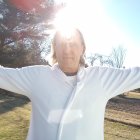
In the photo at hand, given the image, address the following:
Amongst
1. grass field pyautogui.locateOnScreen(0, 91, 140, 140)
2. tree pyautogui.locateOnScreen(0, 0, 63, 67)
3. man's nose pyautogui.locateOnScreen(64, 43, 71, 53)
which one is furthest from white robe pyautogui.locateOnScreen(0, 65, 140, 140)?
tree pyautogui.locateOnScreen(0, 0, 63, 67)

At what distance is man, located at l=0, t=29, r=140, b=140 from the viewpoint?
7.55ft

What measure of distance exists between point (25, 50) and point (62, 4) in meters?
3.00

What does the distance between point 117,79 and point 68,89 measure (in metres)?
0.33

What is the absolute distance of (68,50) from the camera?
238cm

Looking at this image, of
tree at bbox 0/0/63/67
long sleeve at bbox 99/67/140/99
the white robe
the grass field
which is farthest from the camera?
tree at bbox 0/0/63/67

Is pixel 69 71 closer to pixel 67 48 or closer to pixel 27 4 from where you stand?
pixel 67 48

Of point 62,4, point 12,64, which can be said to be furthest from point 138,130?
point 62,4

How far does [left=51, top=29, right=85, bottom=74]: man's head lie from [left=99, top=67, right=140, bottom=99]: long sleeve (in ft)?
0.63

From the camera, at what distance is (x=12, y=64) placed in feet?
57.9

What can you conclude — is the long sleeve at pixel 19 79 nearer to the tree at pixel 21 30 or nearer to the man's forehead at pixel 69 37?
the man's forehead at pixel 69 37

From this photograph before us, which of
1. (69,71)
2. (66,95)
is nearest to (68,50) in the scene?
(69,71)

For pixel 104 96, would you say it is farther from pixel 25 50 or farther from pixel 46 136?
pixel 25 50

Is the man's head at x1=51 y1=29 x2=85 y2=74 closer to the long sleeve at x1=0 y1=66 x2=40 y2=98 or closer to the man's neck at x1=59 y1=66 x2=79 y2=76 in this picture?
the man's neck at x1=59 y1=66 x2=79 y2=76

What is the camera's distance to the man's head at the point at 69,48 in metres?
2.39
